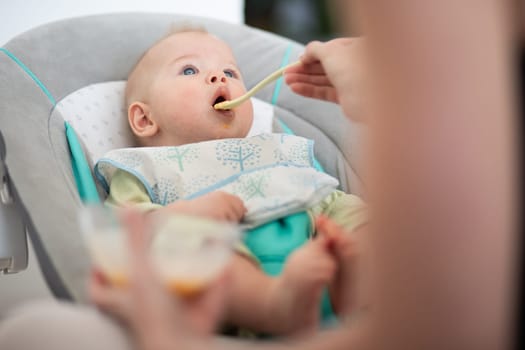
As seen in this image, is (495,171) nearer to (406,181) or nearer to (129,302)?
(406,181)

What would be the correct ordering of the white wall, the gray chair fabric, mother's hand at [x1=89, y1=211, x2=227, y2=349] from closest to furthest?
mother's hand at [x1=89, y1=211, x2=227, y2=349] → the gray chair fabric → the white wall

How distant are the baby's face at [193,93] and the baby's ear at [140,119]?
0.06 ft

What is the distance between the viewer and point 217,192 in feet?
3.11

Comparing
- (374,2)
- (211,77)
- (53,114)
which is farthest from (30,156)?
(374,2)

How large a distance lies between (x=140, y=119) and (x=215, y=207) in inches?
17.0

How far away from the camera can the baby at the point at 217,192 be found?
67cm

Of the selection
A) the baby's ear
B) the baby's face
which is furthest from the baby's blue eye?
the baby's ear

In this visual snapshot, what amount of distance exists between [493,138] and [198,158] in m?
0.75

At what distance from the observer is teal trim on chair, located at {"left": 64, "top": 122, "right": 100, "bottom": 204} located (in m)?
1.07

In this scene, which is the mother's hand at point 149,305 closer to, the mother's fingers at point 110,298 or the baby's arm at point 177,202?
the mother's fingers at point 110,298

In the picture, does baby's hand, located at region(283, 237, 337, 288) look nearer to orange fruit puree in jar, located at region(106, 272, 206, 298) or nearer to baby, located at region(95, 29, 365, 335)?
baby, located at region(95, 29, 365, 335)

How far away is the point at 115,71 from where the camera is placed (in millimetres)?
1353

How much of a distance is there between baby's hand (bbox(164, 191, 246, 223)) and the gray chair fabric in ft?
0.48

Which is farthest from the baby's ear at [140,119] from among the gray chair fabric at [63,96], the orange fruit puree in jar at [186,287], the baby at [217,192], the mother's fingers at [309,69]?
the orange fruit puree in jar at [186,287]
